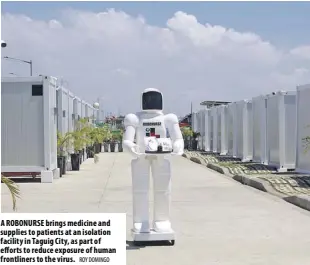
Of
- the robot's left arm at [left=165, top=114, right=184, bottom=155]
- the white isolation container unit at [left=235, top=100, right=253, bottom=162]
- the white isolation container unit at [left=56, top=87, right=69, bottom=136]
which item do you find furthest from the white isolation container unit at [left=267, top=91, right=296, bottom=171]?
the robot's left arm at [left=165, top=114, right=184, bottom=155]

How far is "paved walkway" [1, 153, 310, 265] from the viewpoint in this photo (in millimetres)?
7828

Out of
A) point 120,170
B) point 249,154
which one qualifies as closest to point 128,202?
point 120,170

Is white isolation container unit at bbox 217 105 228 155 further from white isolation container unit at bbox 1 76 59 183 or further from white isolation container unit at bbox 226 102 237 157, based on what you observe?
white isolation container unit at bbox 1 76 59 183

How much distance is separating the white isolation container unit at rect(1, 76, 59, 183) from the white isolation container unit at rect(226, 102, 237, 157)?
12.7 m

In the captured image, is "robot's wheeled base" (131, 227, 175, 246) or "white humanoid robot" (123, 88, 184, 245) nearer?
"white humanoid robot" (123, 88, 184, 245)

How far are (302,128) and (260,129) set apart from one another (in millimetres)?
4497

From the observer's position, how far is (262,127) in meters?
22.7

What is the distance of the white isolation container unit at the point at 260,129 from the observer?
22484mm

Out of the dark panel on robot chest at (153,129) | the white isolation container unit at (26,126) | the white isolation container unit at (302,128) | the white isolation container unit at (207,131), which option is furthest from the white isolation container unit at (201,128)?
the dark panel on robot chest at (153,129)

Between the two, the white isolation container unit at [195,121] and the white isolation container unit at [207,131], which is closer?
the white isolation container unit at [207,131]

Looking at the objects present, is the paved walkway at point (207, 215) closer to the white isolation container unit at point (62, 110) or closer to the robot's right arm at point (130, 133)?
the robot's right arm at point (130, 133)

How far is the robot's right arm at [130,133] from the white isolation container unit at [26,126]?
9617 millimetres
